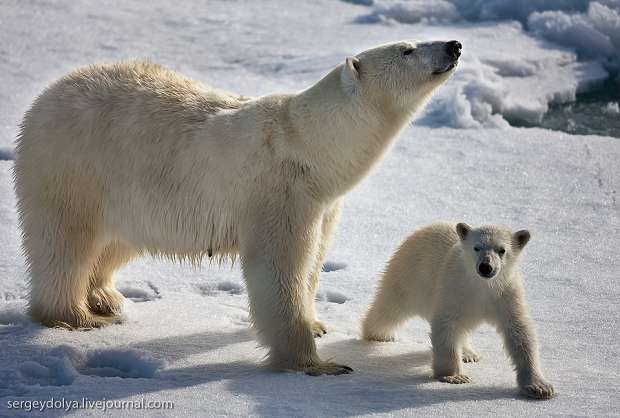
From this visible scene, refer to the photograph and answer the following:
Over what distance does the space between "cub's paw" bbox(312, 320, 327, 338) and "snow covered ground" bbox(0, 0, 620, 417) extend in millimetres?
93

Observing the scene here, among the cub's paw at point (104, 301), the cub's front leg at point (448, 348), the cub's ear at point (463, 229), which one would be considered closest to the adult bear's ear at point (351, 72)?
the cub's ear at point (463, 229)

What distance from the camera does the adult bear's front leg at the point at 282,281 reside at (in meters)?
4.73

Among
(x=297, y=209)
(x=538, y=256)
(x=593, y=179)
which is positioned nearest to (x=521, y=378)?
(x=297, y=209)

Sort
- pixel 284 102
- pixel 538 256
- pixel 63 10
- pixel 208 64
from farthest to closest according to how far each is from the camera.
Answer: pixel 63 10 → pixel 208 64 → pixel 538 256 → pixel 284 102

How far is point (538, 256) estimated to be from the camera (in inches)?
255

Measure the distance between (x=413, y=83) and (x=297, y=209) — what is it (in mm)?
864

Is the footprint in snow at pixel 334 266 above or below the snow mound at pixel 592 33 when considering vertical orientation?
below

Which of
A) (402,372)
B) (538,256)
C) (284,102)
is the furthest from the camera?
(538,256)

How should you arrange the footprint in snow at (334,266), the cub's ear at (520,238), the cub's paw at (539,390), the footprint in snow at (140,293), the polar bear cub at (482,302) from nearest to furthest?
the cub's paw at (539,390)
the polar bear cub at (482,302)
the cub's ear at (520,238)
the footprint in snow at (140,293)
the footprint in snow at (334,266)

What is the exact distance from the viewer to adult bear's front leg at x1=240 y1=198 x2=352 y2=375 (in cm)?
473

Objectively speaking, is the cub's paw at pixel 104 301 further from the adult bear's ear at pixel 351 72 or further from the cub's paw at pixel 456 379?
the cub's paw at pixel 456 379

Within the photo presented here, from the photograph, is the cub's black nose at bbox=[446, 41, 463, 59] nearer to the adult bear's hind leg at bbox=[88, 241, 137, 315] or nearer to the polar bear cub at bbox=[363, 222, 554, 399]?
the polar bear cub at bbox=[363, 222, 554, 399]

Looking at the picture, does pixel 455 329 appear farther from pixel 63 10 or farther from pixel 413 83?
pixel 63 10

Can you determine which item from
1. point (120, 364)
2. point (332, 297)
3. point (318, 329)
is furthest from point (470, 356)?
point (120, 364)
